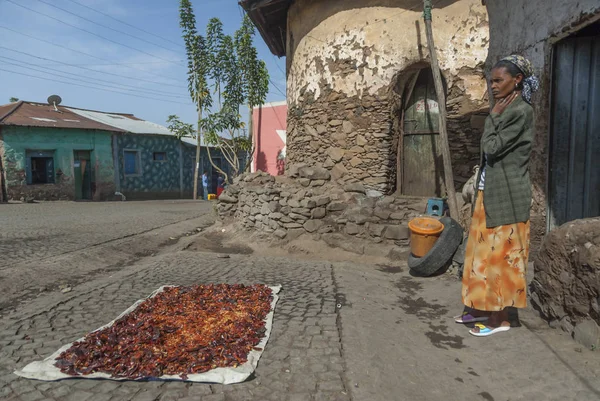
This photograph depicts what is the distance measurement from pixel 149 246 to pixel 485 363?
259 inches

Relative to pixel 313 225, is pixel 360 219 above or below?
above

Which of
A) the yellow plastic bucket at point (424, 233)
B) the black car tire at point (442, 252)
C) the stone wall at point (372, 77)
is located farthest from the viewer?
the stone wall at point (372, 77)

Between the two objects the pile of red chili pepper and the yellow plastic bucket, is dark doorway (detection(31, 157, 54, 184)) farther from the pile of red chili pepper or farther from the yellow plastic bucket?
the yellow plastic bucket

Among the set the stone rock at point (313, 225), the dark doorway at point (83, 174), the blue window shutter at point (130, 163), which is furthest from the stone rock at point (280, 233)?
the blue window shutter at point (130, 163)

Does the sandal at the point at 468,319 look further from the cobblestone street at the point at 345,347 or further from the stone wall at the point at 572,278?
the stone wall at the point at 572,278

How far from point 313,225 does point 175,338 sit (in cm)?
428

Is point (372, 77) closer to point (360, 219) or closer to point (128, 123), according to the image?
point (360, 219)

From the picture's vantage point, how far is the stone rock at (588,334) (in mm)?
2553

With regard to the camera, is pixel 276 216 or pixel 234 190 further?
pixel 234 190

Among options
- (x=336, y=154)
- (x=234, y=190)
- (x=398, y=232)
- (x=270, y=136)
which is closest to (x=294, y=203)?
(x=336, y=154)

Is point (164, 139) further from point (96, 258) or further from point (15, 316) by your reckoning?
point (15, 316)

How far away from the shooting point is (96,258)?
6246mm

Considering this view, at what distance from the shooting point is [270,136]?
49.7 feet

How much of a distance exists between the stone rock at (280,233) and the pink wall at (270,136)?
287 inches
